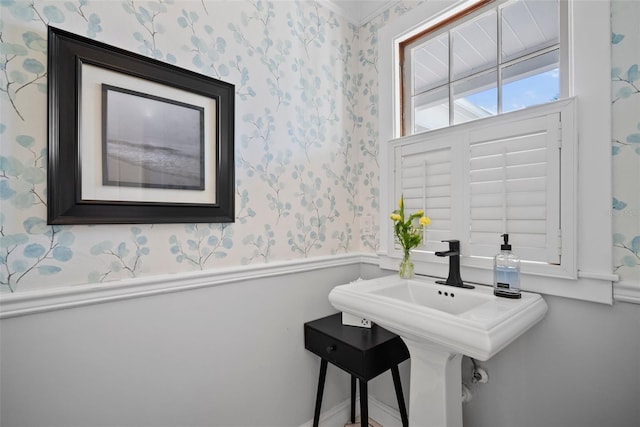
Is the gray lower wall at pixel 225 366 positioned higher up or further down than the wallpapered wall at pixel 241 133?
further down

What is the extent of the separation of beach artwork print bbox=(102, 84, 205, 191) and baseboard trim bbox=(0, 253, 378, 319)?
0.36 metres

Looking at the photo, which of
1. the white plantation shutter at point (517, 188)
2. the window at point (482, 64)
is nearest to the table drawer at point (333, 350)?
the white plantation shutter at point (517, 188)

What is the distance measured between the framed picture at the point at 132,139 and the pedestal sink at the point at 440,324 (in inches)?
29.6

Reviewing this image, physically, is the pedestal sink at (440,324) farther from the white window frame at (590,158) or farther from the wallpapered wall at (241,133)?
the wallpapered wall at (241,133)

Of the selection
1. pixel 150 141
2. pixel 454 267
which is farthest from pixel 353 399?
pixel 150 141

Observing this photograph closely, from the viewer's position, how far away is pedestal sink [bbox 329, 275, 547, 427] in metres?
0.86

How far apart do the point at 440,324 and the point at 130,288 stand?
108cm

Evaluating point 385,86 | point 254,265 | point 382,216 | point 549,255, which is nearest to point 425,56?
point 385,86

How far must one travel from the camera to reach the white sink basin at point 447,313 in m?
0.84

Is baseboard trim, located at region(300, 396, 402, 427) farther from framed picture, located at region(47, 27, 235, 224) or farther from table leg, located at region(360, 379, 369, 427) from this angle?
framed picture, located at region(47, 27, 235, 224)

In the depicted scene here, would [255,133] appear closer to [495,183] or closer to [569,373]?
[495,183]

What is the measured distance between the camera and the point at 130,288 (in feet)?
3.50

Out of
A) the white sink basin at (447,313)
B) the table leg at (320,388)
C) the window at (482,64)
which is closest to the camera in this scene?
the white sink basin at (447,313)

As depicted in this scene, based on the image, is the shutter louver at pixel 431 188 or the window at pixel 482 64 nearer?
the window at pixel 482 64
